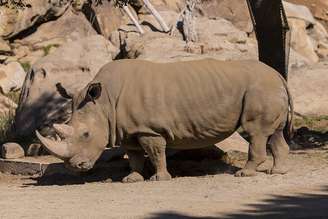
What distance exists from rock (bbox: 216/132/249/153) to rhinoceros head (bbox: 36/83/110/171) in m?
2.44

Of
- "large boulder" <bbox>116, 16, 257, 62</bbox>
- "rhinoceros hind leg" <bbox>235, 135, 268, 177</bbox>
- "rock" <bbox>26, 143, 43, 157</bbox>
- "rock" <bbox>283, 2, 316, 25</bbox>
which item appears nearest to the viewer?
"rhinoceros hind leg" <bbox>235, 135, 268, 177</bbox>

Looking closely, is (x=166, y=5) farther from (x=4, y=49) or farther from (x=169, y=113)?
(x=169, y=113)

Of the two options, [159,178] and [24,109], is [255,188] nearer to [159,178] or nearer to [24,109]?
[159,178]

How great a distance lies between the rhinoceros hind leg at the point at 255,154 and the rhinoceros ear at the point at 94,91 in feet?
6.76

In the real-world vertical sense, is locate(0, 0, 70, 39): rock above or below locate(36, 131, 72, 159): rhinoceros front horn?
below

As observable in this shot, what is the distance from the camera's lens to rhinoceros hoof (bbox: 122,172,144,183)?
36.3 ft

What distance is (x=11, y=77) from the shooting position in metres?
24.1

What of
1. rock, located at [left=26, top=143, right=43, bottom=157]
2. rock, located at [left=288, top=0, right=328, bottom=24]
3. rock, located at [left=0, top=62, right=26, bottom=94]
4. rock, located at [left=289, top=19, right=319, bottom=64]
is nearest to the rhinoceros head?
rock, located at [left=26, top=143, right=43, bottom=157]

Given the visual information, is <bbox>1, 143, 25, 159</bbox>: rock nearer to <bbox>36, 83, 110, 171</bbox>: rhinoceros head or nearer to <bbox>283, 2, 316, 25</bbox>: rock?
Answer: <bbox>36, 83, 110, 171</bbox>: rhinoceros head

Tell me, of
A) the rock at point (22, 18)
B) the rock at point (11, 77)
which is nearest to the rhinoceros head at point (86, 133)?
the rock at point (11, 77)

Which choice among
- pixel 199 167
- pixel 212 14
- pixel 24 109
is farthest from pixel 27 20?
pixel 199 167

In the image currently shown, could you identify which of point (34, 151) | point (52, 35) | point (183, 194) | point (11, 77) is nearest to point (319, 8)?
point (52, 35)

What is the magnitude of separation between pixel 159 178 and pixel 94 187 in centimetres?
87

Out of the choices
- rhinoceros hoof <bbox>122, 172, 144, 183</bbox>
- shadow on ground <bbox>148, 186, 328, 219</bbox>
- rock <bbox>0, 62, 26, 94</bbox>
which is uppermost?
shadow on ground <bbox>148, 186, 328, 219</bbox>
